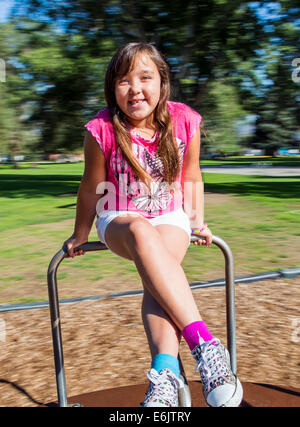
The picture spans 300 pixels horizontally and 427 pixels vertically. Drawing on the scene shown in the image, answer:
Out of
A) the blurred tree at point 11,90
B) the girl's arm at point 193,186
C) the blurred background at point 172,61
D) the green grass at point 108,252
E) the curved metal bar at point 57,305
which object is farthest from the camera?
the blurred tree at point 11,90

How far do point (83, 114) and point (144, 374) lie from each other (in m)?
9.14

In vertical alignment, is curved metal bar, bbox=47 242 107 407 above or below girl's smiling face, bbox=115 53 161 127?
below

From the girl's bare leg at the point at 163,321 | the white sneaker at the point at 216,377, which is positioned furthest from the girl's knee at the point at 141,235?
the white sneaker at the point at 216,377

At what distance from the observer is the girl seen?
1548 mm

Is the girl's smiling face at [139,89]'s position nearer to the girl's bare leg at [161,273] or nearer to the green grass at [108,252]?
the girl's bare leg at [161,273]

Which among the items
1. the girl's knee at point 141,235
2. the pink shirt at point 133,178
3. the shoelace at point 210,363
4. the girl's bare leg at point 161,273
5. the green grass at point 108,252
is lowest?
the green grass at point 108,252

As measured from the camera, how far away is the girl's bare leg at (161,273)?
152 centimetres


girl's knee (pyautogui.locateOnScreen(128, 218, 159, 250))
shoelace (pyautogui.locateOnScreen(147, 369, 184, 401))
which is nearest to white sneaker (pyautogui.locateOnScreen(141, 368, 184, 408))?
shoelace (pyautogui.locateOnScreen(147, 369, 184, 401))

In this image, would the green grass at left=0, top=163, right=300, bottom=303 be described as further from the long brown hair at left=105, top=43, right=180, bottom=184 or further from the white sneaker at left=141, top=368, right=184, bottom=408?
the white sneaker at left=141, top=368, right=184, bottom=408

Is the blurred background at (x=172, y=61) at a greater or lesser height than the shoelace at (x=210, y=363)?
greater

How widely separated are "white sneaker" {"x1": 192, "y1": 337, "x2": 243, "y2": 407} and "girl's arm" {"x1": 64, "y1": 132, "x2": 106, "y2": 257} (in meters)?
0.65

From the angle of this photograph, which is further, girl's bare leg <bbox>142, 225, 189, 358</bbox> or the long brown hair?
the long brown hair

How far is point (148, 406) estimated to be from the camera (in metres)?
1.41

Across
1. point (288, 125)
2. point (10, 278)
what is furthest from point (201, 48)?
point (10, 278)
